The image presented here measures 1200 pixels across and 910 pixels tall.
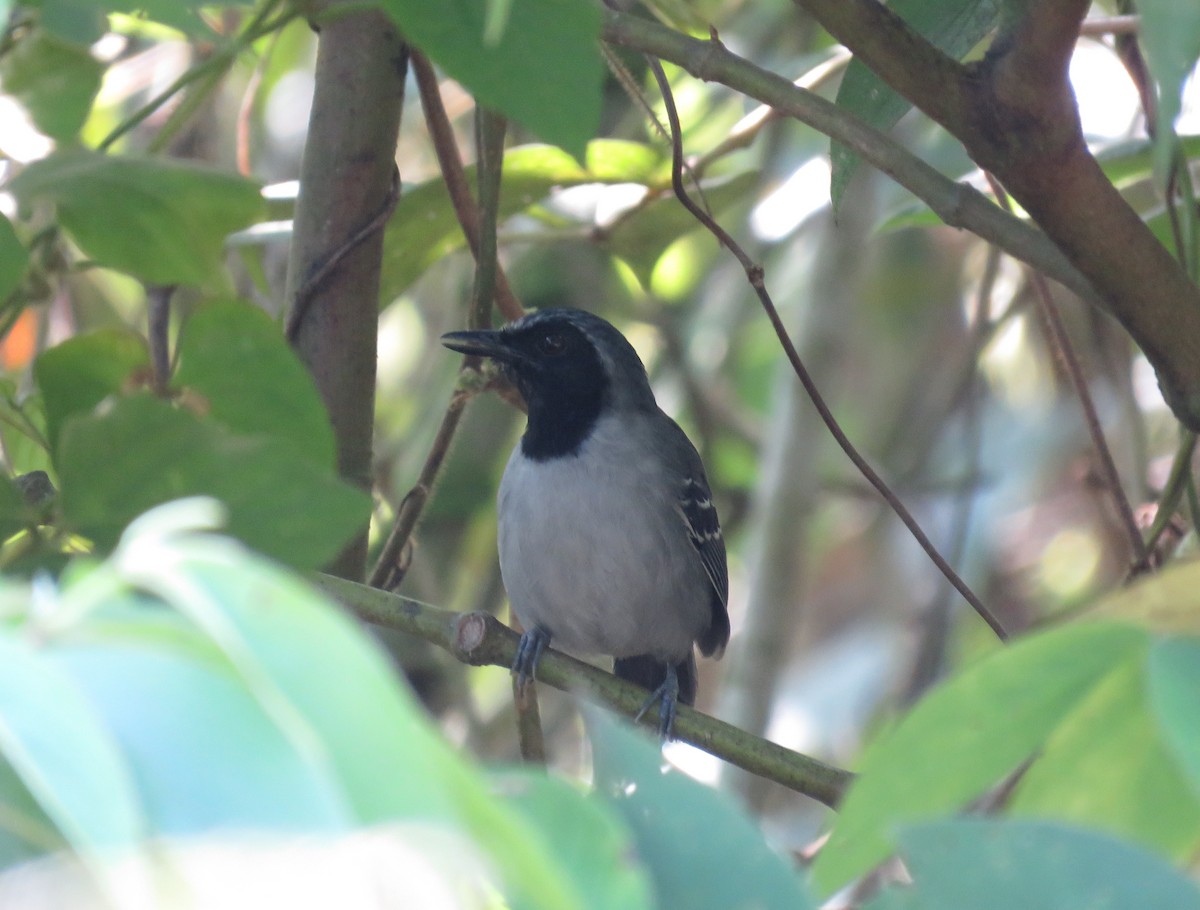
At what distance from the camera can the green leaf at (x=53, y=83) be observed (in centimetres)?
268

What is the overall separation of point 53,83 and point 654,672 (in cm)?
278

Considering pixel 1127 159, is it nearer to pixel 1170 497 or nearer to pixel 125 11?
pixel 1170 497

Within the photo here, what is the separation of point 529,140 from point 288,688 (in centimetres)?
461

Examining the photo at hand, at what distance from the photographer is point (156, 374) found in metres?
2.18

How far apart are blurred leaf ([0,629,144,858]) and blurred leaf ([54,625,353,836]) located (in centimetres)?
1

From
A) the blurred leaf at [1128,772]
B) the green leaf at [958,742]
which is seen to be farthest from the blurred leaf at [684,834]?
the blurred leaf at [1128,772]

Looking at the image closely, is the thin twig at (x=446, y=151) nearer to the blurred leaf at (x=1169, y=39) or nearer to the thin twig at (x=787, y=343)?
the thin twig at (x=787, y=343)

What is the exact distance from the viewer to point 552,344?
4.31 meters

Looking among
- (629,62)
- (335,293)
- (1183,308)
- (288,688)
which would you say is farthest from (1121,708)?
(629,62)

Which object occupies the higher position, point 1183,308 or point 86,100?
point 86,100

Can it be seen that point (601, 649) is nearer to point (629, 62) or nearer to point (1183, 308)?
point (629, 62)

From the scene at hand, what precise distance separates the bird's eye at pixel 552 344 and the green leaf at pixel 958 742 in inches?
136

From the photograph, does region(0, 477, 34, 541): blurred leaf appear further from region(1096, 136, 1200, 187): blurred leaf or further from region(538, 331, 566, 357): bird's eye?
region(538, 331, 566, 357): bird's eye

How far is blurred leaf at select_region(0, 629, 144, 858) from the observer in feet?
1.93
